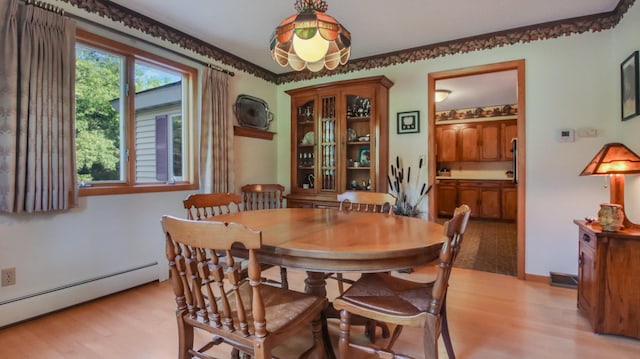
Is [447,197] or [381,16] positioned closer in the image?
[381,16]

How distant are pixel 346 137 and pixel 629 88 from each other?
2415mm

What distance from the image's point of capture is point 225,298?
47.3 inches

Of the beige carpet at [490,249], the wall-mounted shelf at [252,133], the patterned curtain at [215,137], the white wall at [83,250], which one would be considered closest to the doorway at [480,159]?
the beige carpet at [490,249]

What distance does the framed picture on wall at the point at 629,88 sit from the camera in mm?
2264

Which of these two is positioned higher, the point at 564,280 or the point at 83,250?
the point at 83,250

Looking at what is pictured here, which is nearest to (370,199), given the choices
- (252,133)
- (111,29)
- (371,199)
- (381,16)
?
(371,199)

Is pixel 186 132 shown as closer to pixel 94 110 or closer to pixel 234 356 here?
pixel 94 110

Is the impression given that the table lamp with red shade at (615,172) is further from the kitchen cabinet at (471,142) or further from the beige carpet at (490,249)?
the kitchen cabinet at (471,142)

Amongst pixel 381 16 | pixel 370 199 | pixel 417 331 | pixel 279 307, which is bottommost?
pixel 417 331

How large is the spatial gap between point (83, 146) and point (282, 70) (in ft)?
8.19

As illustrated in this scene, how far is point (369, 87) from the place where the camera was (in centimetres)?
346

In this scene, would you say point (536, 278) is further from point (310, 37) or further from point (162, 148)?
point (162, 148)

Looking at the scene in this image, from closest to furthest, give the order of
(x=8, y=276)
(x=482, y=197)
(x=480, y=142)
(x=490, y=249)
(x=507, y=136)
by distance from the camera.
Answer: (x=8, y=276) → (x=490, y=249) → (x=507, y=136) → (x=482, y=197) → (x=480, y=142)

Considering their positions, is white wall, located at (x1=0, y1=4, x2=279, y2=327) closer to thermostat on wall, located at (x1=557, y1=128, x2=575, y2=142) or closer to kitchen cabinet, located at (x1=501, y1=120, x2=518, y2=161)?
thermostat on wall, located at (x1=557, y1=128, x2=575, y2=142)
